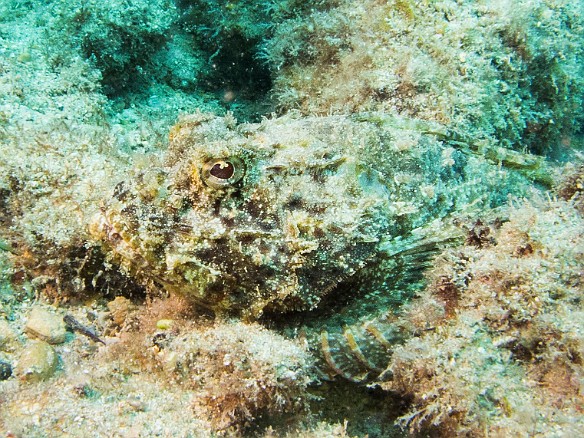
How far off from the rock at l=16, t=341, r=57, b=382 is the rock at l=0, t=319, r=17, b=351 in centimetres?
13

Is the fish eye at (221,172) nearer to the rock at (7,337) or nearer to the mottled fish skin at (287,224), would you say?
the mottled fish skin at (287,224)

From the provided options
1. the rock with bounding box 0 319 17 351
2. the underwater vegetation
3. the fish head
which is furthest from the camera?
the fish head

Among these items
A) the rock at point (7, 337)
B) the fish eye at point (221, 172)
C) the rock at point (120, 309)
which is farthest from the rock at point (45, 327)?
the fish eye at point (221, 172)

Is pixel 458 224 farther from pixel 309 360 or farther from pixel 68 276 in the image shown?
pixel 68 276

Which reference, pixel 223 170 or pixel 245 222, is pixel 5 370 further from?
pixel 223 170

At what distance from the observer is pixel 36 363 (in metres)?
2.85

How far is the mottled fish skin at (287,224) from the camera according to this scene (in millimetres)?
3199

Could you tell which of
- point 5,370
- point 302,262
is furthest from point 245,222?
point 5,370

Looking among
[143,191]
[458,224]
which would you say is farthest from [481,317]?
[143,191]

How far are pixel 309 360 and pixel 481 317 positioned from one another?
127 cm

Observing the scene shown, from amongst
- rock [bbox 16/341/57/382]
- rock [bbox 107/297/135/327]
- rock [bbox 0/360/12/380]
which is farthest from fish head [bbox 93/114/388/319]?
rock [bbox 0/360/12/380]

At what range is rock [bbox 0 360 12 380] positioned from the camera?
2.73m

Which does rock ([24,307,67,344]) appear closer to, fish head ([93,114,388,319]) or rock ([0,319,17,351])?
rock ([0,319,17,351])

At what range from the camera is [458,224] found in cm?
371
